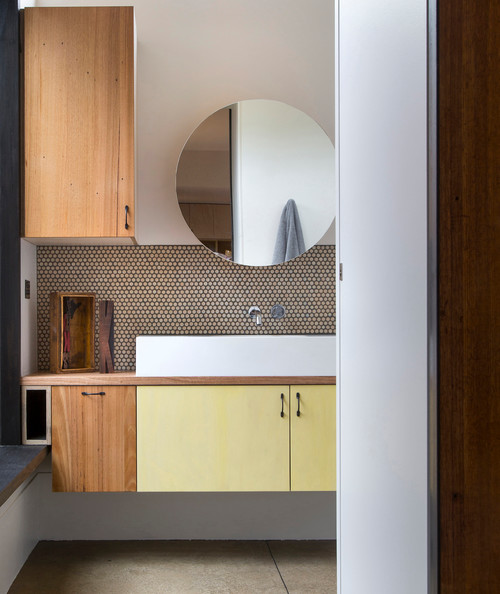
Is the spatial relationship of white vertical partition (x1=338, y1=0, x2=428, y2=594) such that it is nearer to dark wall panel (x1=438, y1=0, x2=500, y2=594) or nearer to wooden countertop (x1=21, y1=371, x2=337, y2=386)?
dark wall panel (x1=438, y1=0, x2=500, y2=594)

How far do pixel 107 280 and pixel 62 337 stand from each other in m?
0.37

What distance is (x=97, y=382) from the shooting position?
93.1 inches

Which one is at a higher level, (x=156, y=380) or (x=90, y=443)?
(x=156, y=380)

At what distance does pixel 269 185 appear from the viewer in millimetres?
2791

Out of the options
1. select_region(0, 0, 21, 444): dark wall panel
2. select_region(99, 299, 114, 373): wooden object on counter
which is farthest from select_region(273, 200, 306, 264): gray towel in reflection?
select_region(0, 0, 21, 444): dark wall panel

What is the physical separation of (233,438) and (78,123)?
1.44 meters

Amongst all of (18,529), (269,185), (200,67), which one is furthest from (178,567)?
(200,67)

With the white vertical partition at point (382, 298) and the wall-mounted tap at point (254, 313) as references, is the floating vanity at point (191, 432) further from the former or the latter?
the white vertical partition at point (382, 298)

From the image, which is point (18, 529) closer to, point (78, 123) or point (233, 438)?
point (233, 438)

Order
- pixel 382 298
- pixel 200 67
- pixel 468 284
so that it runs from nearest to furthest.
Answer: pixel 468 284 → pixel 382 298 → pixel 200 67

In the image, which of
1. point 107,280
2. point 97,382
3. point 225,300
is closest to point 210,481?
point 97,382

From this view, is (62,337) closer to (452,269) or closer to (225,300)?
(225,300)

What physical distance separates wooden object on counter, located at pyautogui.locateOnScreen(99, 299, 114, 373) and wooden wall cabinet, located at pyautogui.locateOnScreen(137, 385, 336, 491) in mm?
301

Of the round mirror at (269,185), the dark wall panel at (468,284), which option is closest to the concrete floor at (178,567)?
the round mirror at (269,185)
